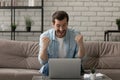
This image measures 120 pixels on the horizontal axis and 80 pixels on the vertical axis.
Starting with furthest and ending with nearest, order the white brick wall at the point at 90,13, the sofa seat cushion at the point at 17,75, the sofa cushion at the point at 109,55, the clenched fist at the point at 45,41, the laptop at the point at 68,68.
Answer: the white brick wall at the point at 90,13, the sofa cushion at the point at 109,55, the sofa seat cushion at the point at 17,75, the clenched fist at the point at 45,41, the laptop at the point at 68,68

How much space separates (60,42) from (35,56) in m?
0.85

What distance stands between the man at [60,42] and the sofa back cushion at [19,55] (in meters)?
0.79

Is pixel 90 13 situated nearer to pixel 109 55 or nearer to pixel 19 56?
pixel 109 55

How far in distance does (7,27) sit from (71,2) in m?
1.18

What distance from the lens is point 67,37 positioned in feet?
9.27

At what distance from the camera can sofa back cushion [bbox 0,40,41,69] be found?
11.6 ft

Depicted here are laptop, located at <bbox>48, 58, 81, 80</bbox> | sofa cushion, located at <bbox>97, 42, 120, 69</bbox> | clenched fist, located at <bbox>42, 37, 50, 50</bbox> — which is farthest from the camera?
sofa cushion, located at <bbox>97, 42, 120, 69</bbox>

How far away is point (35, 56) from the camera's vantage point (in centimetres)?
357

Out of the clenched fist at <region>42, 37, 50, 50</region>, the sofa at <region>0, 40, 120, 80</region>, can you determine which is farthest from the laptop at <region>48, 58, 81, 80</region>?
the sofa at <region>0, 40, 120, 80</region>

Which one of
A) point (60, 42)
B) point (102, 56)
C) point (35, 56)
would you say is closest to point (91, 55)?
point (102, 56)

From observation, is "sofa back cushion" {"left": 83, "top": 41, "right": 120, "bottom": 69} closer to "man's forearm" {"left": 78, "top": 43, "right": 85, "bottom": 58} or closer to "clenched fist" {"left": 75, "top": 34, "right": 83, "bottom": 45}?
"man's forearm" {"left": 78, "top": 43, "right": 85, "bottom": 58}

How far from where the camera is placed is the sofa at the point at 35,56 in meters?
3.48

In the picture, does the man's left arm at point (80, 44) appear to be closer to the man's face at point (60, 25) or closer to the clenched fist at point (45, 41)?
the man's face at point (60, 25)

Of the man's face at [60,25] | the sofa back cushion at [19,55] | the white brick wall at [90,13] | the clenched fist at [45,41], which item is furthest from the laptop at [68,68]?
the white brick wall at [90,13]
